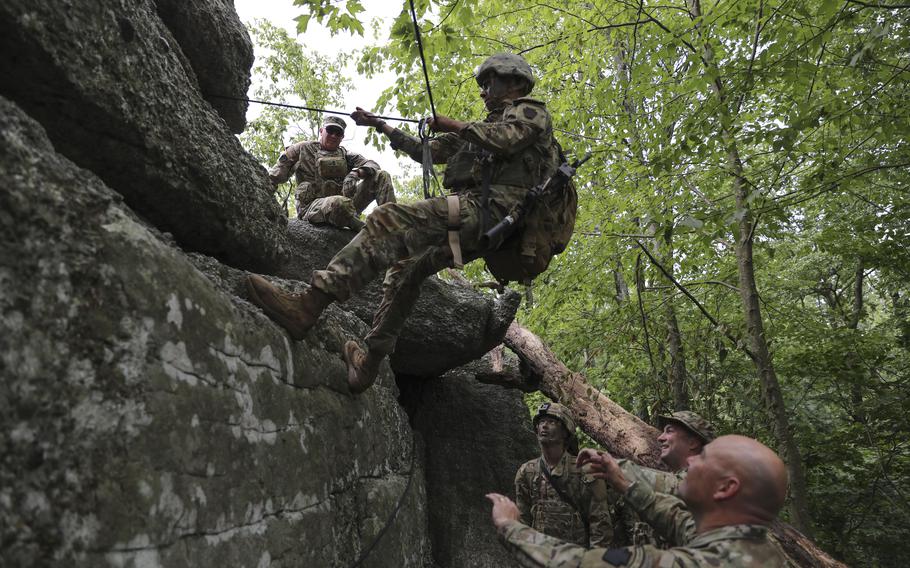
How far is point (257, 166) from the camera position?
166 inches

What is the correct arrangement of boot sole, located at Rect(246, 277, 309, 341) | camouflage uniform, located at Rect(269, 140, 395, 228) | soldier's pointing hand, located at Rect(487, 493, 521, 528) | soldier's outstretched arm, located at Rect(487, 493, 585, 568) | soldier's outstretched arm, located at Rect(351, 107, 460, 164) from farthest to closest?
camouflage uniform, located at Rect(269, 140, 395, 228), soldier's outstretched arm, located at Rect(351, 107, 460, 164), boot sole, located at Rect(246, 277, 309, 341), soldier's pointing hand, located at Rect(487, 493, 521, 528), soldier's outstretched arm, located at Rect(487, 493, 585, 568)

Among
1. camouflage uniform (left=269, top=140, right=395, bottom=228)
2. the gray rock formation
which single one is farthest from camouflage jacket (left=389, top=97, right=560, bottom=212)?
camouflage uniform (left=269, top=140, right=395, bottom=228)

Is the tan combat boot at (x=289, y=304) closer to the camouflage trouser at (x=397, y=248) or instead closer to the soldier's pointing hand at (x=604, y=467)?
the camouflage trouser at (x=397, y=248)

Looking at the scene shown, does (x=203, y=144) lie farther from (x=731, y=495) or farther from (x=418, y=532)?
(x=418, y=532)

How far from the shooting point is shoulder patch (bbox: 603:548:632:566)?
2.19m

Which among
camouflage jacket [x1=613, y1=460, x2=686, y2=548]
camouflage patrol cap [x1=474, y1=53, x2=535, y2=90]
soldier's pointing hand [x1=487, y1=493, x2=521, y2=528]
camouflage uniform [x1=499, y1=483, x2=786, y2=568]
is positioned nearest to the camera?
camouflage uniform [x1=499, y1=483, x2=786, y2=568]

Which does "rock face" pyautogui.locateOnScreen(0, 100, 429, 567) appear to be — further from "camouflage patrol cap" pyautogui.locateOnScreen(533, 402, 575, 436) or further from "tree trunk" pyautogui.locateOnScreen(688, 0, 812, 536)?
"tree trunk" pyautogui.locateOnScreen(688, 0, 812, 536)

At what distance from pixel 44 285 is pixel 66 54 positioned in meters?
1.27

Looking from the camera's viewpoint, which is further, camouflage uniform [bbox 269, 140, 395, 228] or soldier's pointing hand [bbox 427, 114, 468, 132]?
camouflage uniform [bbox 269, 140, 395, 228]

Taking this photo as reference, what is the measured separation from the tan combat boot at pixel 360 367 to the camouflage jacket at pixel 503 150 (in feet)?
4.48

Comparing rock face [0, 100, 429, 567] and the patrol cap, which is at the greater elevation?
the patrol cap

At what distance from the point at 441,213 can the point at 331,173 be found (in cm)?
438

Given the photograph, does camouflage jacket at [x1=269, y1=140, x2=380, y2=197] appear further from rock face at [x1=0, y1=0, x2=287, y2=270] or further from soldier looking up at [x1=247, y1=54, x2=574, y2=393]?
soldier looking up at [x1=247, y1=54, x2=574, y2=393]

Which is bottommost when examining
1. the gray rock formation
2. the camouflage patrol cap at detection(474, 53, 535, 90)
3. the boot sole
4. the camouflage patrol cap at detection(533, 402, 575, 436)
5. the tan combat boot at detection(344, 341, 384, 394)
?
the camouflage patrol cap at detection(533, 402, 575, 436)
